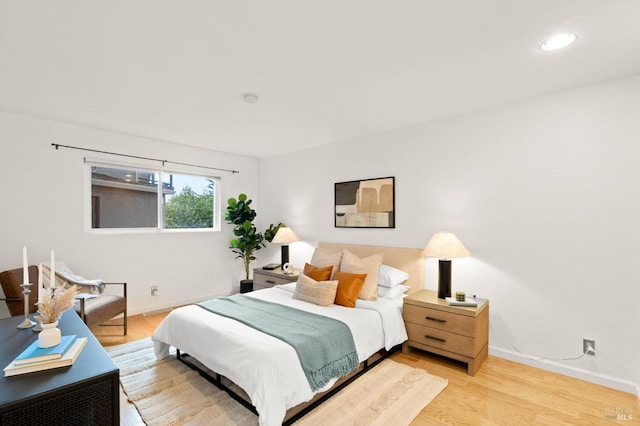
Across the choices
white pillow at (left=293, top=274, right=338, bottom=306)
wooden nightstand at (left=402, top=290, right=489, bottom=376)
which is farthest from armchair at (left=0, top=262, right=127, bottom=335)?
wooden nightstand at (left=402, top=290, right=489, bottom=376)

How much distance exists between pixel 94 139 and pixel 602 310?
553cm

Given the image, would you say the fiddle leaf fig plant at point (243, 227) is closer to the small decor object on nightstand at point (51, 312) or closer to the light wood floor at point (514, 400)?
the light wood floor at point (514, 400)

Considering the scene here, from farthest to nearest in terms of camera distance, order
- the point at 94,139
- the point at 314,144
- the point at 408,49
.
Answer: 1. the point at 314,144
2. the point at 94,139
3. the point at 408,49

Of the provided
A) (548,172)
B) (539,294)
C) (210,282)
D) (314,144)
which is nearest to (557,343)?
(539,294)

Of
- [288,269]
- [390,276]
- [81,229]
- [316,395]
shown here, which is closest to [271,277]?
[288,269]

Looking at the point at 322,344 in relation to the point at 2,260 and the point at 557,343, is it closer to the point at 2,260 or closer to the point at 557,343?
the point at 557,343

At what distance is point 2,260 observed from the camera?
3.21 meters

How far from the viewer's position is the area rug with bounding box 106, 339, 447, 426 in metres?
2.04

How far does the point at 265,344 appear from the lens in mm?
2062

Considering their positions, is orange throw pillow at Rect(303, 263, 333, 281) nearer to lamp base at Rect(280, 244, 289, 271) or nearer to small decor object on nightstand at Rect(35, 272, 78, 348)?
lamp base at Rect(280, 244, 289, 271)

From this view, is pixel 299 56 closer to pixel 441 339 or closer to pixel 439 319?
pixel 439 319

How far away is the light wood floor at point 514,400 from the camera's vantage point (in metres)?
2.05

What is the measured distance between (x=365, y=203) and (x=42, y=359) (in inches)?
131

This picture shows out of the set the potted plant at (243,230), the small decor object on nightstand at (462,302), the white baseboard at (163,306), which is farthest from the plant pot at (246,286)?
the small decor object on nightstand at (462,302)
